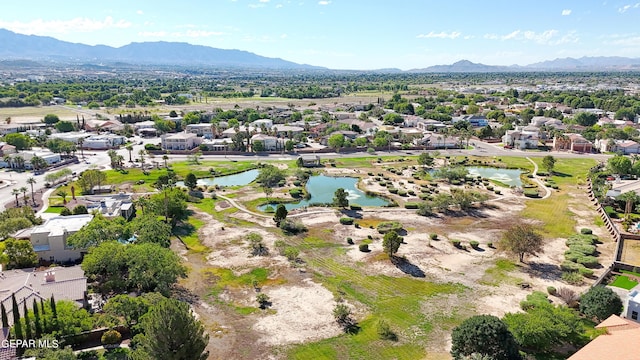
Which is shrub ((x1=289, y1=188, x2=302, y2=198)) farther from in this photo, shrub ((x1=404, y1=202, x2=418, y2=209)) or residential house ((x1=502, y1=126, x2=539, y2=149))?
residential house ((x1=502, y1=126, x2=539, y2=149))

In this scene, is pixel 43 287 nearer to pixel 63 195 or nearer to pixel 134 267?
pixel 134 267

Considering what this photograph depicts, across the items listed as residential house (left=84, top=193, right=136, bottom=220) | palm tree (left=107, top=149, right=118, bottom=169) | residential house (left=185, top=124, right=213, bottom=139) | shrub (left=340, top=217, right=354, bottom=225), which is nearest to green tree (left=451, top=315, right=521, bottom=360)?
shrub (left=340, top=217, right=354, bottom=225)

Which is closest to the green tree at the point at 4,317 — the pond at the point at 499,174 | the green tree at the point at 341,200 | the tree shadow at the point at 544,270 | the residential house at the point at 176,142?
the green tree at the point at 341,200

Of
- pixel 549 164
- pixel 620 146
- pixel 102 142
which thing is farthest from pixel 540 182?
pixel 102 142

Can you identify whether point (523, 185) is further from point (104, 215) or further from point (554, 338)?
point (104, 215)

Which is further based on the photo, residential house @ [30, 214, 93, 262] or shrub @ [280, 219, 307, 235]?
shrub @ [280, 219, 307, 235]

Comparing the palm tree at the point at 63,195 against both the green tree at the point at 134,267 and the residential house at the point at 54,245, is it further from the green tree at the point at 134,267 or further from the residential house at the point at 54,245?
the green tree at the point at 134,267

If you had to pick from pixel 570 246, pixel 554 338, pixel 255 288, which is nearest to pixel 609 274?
pixel 570 246

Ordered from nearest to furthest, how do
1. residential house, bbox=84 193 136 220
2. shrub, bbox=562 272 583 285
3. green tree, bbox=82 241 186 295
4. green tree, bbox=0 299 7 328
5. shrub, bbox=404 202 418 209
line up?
green tree, bbox=0 299 7 328, green tree, bbox=82 241 186 295, shrub, bbox=562 272 583 285, residential house, bbox=84 193 136 220, shrub, bbox=404 202 418 209
